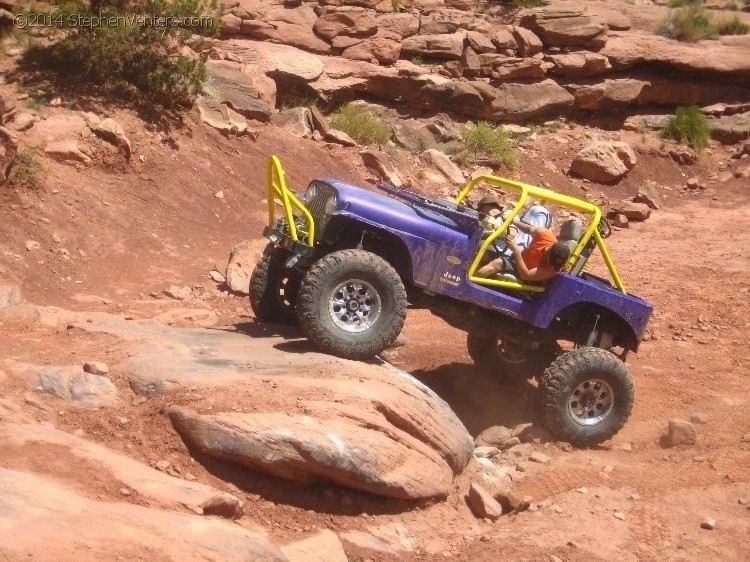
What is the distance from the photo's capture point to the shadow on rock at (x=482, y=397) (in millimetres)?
8664

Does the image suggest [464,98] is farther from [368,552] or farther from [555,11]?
[368,552]

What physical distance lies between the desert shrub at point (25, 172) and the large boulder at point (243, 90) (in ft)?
14.5

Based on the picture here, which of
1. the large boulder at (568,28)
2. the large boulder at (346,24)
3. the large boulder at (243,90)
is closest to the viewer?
the large boulder at (243,90)

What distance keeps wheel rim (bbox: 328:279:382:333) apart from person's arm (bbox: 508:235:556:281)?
4.19ft

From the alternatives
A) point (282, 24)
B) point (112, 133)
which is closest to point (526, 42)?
point (282, 24)

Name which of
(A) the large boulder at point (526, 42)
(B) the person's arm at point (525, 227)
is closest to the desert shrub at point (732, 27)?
(A) the large boulder at point (526, 42)

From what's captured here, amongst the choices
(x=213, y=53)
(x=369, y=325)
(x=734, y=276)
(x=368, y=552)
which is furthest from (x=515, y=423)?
(x=213, y=53)

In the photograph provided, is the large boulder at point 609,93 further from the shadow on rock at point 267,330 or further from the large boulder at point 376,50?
the shadow on rock at point 267,330

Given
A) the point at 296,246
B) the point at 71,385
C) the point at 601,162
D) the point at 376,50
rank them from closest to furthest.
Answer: the point at 71,385, the point at 296,246, the point at 601,162, the point at 376,50

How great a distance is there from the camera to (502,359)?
9078 mm

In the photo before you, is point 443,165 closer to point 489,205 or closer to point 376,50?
point 376,50

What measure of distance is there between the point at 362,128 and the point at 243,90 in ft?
7.27

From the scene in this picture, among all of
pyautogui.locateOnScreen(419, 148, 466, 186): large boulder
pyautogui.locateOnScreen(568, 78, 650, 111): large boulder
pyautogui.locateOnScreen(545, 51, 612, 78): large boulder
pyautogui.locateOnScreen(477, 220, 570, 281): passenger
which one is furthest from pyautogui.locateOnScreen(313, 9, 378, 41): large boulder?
pyautogui.locateOnScreen(477, 220, 570, 281): passenger

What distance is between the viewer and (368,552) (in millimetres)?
5594
